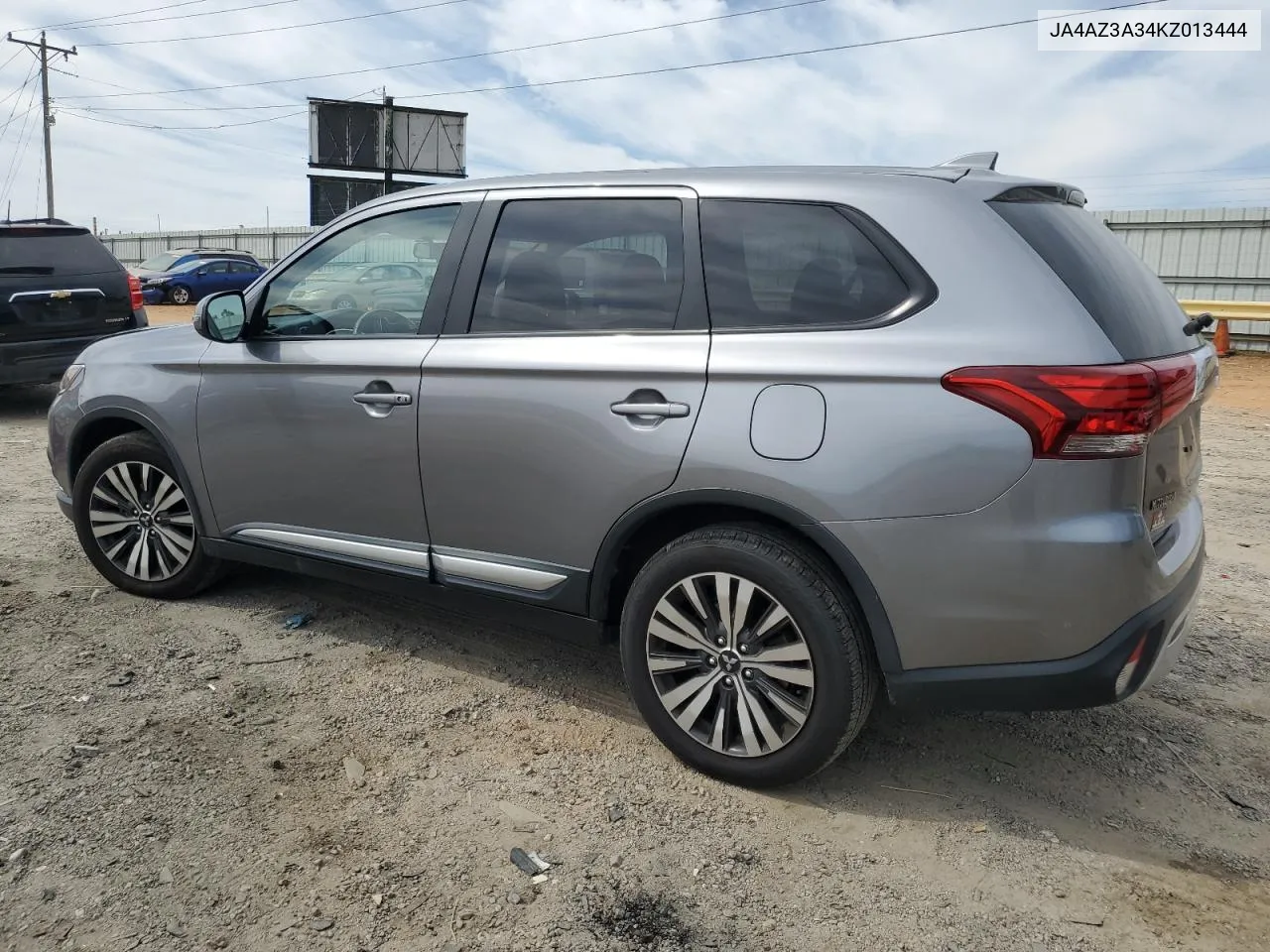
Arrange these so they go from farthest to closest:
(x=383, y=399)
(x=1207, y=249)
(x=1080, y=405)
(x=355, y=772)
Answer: (x=1207, y=249)
(x=383, y=399)
(x=355, y=772)
(x=1080, y=405)

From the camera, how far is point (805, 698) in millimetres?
2871

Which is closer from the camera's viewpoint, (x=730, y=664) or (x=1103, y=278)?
(x=1103, y=278)

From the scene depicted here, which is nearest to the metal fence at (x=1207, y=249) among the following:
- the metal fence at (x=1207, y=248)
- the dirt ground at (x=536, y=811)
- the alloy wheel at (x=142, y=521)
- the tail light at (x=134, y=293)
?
the metal fence at (x=1207, y=248)

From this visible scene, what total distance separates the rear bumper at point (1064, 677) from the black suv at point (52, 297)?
28.5 feet

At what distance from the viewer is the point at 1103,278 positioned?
275cm

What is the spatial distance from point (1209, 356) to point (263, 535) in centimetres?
348

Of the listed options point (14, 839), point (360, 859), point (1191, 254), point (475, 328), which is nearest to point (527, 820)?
point (360, 859)

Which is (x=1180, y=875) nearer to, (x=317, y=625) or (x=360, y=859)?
(x=360, y=859)

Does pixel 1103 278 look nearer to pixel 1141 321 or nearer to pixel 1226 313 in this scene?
pixel 1141 321

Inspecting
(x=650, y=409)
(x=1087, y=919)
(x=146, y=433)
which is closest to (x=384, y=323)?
(x=650, y=409)

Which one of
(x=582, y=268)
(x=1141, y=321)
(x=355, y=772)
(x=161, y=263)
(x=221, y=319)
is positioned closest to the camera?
(x=1141, y=321)

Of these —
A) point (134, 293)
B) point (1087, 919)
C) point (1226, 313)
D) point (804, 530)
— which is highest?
point (1226, 313)

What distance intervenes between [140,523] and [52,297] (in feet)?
18.4

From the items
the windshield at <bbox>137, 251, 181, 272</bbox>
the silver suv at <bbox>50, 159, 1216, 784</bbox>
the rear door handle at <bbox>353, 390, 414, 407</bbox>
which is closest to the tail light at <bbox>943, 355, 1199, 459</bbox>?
the silver suv at <bbox>50, 159, 1216, 784</bbox>
